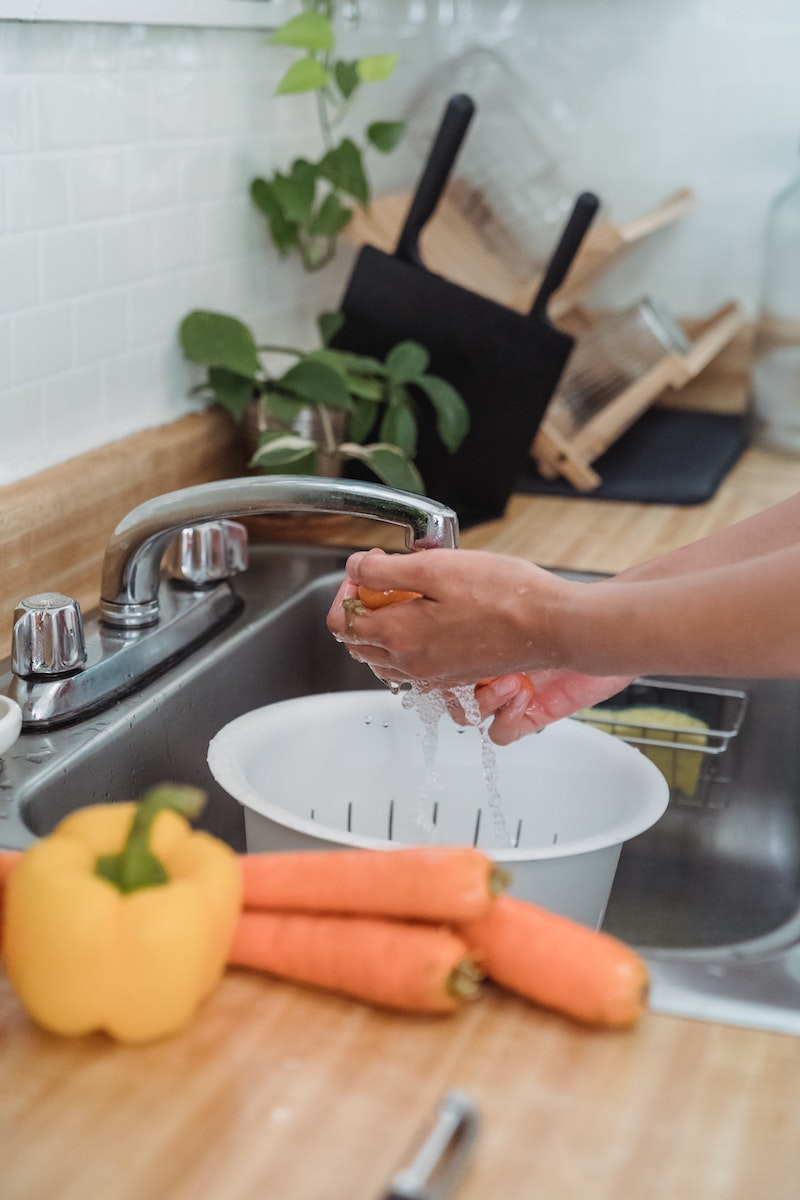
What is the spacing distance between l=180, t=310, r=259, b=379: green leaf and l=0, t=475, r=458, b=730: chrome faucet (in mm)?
331

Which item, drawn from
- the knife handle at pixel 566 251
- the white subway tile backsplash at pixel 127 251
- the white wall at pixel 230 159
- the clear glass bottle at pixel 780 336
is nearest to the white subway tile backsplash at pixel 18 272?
the white wall at pixel 230 159

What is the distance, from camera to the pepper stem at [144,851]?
563mm

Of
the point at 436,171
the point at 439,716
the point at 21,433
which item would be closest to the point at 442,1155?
the point at 439,716

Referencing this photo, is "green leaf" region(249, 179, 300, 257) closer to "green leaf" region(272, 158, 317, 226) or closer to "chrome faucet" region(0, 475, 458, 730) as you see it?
"green leaf" region(272, 158, 317, 226)

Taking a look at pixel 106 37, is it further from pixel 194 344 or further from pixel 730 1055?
pixel 730 1055

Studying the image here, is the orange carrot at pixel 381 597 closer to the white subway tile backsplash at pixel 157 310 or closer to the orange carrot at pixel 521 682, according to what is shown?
the orange carrot at pixel 521 682

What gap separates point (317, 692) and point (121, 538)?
315mm

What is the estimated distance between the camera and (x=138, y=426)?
1.32m

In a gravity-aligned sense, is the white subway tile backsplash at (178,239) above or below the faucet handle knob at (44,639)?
above

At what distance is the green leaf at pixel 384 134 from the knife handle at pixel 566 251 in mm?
259

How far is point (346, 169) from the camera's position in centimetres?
152

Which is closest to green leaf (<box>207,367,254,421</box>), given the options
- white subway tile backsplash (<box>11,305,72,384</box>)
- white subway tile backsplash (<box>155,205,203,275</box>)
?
white subway tile backsplash (<box>155,205,203,275</box>)

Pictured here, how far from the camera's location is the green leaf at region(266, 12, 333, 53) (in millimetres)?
1417

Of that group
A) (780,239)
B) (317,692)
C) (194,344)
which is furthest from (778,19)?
(317,692)
